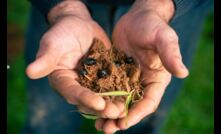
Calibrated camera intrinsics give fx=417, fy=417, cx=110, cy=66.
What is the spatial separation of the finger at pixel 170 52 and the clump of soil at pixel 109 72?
1.09ft

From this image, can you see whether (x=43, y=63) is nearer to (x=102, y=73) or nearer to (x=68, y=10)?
(x=102, y=73)

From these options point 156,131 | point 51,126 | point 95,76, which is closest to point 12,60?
point 51,126

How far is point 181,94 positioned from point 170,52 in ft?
8.57

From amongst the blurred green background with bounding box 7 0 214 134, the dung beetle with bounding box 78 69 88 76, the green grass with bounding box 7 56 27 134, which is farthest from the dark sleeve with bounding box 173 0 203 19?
the green grass with bounding box 7 56 27 134

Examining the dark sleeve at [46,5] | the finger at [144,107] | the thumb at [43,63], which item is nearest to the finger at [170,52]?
the finger at [144,107]

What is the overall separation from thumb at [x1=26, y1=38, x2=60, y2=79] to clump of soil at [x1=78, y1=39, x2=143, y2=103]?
0.25 m

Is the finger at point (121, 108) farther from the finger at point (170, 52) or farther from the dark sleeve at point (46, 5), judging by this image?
the dark sleeve at point (46, 5)

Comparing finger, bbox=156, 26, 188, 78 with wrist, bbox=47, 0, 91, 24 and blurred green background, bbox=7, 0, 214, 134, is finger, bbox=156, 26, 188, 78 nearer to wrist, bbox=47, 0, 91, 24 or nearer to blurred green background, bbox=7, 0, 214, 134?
wrist, bbox=47, 0, 91, 24

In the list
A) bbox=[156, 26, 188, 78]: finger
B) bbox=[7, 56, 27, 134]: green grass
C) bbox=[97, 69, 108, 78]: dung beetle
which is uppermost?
bbox=[156, 26, 188, 78]: finger

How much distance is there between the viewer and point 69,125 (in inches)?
151

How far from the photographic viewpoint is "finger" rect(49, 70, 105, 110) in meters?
2.16

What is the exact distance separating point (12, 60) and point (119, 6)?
218cm

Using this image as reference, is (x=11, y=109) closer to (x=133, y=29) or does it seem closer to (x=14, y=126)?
(x=14, y=126)

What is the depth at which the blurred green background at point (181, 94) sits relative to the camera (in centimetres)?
439
